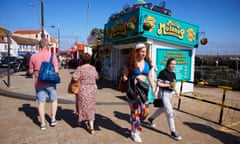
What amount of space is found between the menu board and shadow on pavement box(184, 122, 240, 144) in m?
2.97

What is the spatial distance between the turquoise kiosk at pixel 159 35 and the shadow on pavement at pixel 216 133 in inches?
79.5

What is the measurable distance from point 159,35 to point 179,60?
1.70 meters

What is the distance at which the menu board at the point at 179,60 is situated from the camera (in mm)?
6711

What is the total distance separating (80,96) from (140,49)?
152 cm

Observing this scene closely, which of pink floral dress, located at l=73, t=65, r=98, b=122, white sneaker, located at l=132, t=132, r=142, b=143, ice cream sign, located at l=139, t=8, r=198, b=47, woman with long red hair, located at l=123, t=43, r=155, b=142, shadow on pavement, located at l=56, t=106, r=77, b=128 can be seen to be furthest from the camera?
ice cream sign, located at l=139, t=8, r=198, b=47

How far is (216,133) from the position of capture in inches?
150

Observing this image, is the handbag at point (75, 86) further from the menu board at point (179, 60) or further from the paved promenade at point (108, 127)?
the menu board at point (179, 60)

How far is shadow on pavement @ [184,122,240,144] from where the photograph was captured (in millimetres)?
3486

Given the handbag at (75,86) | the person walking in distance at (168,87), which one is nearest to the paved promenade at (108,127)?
the person walking in distance at (168,87)

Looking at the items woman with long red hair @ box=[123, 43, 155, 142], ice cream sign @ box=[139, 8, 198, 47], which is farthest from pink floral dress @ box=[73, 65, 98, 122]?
ice cream sign @ box=[139, 8, 198, 47]

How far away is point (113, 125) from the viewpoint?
402 cm

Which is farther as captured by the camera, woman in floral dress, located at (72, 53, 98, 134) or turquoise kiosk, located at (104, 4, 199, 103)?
turquoise kiosk, located at (104, 4, 199, 103)

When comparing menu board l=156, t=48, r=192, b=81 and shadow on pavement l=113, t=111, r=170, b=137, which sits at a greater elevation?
menu board l=156, t=48, r=192, b=81

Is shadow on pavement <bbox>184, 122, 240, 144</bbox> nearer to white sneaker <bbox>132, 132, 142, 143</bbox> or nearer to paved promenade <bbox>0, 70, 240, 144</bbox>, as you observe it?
paved promenade <bbox>0, 70, 240, 144</bbox>
